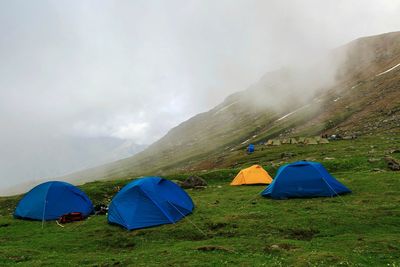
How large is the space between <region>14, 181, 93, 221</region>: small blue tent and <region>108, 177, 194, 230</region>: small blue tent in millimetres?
5488

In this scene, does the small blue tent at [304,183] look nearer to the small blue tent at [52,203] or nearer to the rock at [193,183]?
the rock at [193,183]

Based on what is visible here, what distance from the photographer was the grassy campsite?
17156 mm

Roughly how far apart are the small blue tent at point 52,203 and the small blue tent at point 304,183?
15.3 meters

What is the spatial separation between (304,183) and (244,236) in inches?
407

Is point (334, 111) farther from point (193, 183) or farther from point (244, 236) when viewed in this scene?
point (244, 236)

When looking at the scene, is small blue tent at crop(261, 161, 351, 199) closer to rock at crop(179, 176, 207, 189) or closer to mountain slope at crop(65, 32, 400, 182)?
rock at crop(179, 176, 207, 189)

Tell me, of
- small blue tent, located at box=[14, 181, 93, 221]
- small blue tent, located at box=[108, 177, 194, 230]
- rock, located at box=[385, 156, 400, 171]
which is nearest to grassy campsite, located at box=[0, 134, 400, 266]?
small blue tent, located at box=[108, 177, 194, 230]

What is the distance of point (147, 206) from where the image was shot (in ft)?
81.8

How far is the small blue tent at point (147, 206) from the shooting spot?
79.8ft

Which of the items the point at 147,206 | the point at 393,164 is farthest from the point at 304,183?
the point at 393,164

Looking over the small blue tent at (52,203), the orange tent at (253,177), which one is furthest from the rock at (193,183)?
the small blue tent at (52,203)

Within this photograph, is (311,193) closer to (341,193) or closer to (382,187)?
(341,193)

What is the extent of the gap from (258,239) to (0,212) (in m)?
30.8

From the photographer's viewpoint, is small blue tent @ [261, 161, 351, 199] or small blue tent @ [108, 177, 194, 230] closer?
small blue tent @ [108, 177, 194, 230]
